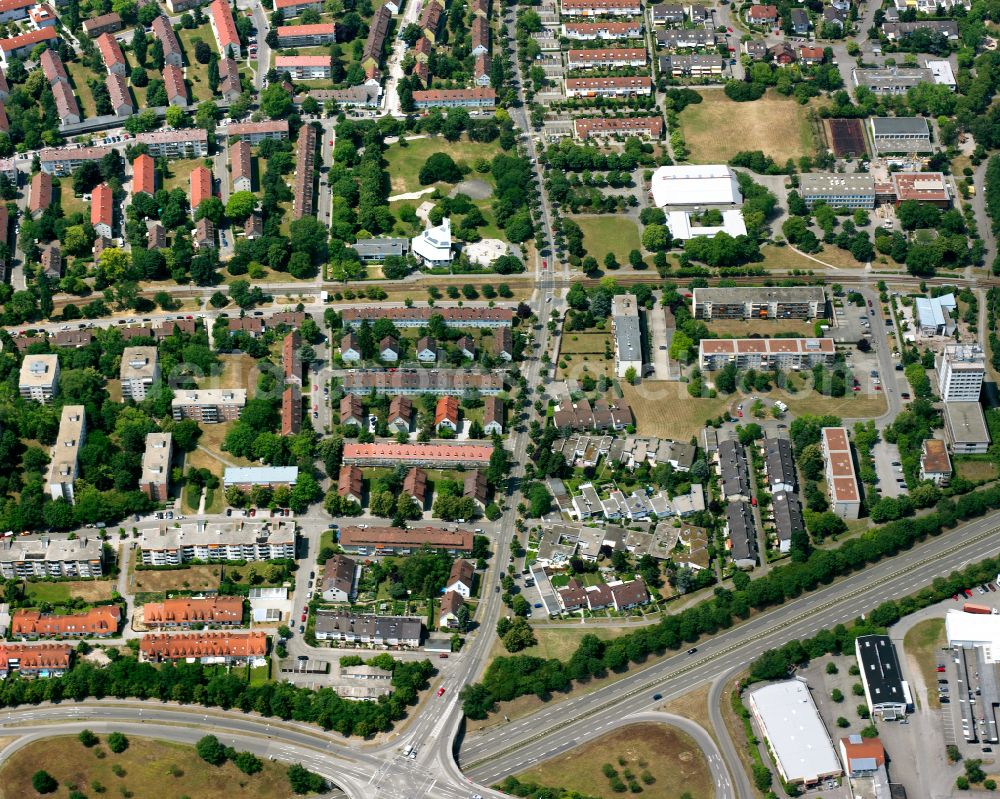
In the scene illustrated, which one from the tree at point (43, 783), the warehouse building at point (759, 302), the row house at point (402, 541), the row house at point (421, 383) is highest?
the warehouse building at point (759, 302)

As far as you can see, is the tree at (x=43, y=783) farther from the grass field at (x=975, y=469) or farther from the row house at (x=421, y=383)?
the grass field at (x=975, y=469)

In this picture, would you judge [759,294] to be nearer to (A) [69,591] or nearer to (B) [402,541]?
(B) [402,541]

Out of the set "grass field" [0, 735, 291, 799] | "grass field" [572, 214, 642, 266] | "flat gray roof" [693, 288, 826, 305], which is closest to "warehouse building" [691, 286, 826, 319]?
"flat gray roof" [693, 288, 826, 305]

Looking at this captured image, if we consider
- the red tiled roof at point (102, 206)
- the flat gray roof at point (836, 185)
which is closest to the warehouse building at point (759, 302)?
the flat gray roof at point (836, 185)

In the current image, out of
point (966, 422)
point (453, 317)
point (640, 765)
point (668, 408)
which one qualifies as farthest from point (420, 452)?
point (966, 422)

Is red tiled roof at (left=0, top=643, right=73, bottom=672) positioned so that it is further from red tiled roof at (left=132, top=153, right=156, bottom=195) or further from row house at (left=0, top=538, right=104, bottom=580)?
red tiled roof at (left=132, top=153, right=156, bottom=195)
